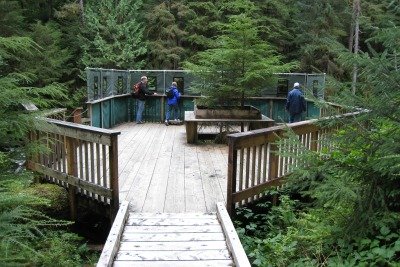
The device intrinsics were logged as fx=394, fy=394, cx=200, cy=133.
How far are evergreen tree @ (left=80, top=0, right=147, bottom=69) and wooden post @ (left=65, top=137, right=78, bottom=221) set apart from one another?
19197 mm

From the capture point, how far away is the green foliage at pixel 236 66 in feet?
30.8

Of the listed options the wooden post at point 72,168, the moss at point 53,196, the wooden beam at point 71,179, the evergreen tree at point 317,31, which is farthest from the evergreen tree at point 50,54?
the wooden post at point 72,168

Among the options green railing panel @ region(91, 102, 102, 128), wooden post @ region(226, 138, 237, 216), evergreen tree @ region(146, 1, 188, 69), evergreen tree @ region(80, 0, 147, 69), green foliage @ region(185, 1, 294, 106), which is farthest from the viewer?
evergreen tree @ region(146, 1, 188, 69)

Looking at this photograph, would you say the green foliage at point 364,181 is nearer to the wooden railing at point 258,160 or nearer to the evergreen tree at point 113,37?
the wooden railing at point 258,160

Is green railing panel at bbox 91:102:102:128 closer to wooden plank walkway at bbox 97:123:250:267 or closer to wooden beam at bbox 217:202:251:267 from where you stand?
wooden plank walkway at bbox 97:123:250:267

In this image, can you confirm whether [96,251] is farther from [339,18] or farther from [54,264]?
[339,18]

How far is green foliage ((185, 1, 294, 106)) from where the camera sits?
30.8 ft

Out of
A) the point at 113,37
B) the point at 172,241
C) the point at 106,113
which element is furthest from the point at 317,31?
the point at 172,241

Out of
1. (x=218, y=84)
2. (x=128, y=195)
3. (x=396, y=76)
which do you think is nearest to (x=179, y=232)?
(x=128, y=195)

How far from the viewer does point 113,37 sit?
992 inches

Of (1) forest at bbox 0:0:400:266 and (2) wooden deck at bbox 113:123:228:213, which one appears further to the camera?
(2) wooden deck at bbox 113:123:228:213

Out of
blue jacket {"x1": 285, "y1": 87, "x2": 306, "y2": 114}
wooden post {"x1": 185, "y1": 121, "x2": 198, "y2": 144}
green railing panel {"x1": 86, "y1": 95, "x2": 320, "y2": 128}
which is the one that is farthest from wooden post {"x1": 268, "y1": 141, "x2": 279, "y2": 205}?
green railing panel {"x1": 86, "y1": 95, "x2": 320, "y2": 128}

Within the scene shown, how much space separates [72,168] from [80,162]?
0.19m

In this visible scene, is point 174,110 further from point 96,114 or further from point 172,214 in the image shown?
point 172,214
